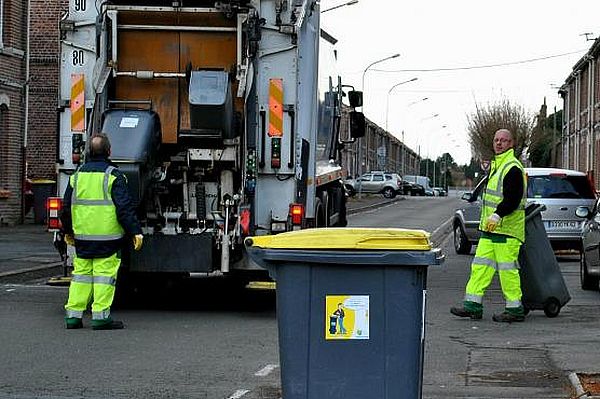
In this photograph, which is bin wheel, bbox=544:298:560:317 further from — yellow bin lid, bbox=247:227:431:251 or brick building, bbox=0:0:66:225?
brick building, bbox=0:0:66:225

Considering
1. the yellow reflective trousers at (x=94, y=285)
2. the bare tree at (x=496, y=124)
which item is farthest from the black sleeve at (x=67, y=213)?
the bare tree at (x=496, y=124)

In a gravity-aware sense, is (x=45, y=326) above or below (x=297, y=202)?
below

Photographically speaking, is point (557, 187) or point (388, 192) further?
point (388, 192)

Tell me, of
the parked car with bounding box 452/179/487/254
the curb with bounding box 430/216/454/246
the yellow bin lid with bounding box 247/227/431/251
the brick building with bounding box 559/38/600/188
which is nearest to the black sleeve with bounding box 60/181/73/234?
the yellow bin lid with bounding box 247/227/431/251

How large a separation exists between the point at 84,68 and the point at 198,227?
2.00 metres

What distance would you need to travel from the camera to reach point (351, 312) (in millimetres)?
6207

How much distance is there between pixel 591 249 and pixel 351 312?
9286mm

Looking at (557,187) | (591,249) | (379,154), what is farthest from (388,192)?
(591,249)

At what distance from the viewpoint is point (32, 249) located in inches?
808

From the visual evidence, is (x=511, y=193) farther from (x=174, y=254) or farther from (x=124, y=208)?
(x=124, y=208)

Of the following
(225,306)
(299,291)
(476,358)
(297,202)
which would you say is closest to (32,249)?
(225,306)

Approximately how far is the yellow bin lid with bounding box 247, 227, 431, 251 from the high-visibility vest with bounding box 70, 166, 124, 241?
446 cm

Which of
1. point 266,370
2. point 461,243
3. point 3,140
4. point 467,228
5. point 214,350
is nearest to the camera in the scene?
point 266,370

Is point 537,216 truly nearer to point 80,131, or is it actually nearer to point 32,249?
point 80,131
